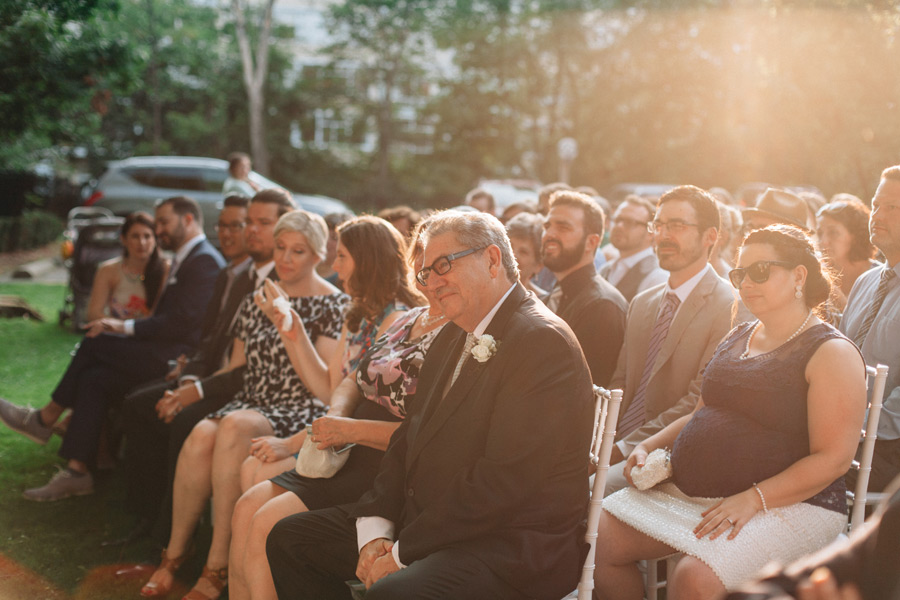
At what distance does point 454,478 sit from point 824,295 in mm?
1472

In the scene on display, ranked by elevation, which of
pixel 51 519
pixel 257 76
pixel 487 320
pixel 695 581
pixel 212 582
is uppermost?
pixel 257 76

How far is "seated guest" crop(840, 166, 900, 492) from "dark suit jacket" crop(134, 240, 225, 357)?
4.01 m

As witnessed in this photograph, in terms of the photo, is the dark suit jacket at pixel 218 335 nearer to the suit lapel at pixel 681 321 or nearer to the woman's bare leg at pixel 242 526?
the woman's bare leg at pixel 242 526

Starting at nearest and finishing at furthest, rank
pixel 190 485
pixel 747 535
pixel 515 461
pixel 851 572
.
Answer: pixel 851 572
pixel 515 461
pixel 747 535
pixel 190 485

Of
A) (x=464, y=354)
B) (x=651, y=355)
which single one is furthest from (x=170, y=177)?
(x=464, y=354)

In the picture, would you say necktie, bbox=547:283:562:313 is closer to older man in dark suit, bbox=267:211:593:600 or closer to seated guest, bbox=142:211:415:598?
seated guest, bbox=142:211:415:598

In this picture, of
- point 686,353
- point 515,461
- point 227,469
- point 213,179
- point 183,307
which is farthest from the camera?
point 213,179

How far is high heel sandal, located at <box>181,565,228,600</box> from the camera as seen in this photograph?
3.81 metres

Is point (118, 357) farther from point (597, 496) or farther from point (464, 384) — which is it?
point (597, 496)

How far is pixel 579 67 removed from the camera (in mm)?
30422

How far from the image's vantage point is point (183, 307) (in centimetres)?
552

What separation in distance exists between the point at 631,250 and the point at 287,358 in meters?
2.81

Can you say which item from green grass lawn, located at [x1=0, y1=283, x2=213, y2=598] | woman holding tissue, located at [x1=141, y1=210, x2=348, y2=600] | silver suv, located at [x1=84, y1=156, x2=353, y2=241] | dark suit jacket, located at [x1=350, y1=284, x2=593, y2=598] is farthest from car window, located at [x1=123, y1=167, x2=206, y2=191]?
dark suit jacket, located at [x1=350, y1=284, x2=593, y2=598]

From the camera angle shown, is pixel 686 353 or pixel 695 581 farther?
pixel 686 353
